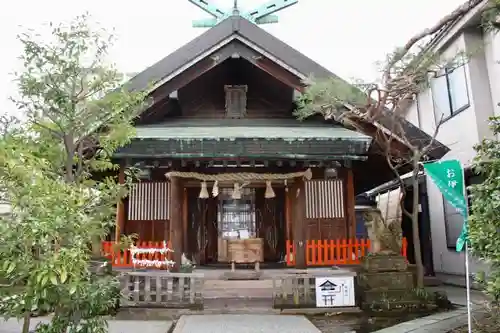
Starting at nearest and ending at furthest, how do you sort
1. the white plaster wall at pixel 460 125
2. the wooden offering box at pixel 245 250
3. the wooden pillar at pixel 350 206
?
the wooden pillar at pixel 350 206, the wooden offering box at pixel 245 250, the white plaster wall at pixel 460 125

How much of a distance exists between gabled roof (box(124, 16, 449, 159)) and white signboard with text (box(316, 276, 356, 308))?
4339mm

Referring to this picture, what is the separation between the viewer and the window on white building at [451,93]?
11477mm

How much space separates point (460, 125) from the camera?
12.0 m

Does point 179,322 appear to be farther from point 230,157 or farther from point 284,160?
point 284,160

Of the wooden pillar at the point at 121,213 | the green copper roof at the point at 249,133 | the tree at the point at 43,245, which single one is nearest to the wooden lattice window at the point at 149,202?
the wooden pillar at the point at 121,213

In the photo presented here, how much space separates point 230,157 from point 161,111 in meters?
3.02

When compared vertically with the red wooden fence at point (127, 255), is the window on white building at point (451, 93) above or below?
above

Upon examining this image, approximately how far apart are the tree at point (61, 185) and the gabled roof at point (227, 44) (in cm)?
382

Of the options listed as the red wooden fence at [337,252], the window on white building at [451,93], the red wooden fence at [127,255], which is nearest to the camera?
the red wooden fence at [127,255]

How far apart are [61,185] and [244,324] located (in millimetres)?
4125

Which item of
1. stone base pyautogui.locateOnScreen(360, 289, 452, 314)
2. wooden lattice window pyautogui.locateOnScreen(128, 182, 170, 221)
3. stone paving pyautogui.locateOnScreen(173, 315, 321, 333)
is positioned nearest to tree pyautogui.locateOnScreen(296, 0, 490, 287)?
stone base pyautogui.locateOnScreen(360, 289, 452, 314)

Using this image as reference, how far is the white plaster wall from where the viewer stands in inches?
428

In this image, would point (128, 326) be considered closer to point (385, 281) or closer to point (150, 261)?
point (150, 261)

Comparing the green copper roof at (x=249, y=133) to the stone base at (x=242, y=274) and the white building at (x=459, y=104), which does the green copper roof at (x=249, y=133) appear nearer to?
the white building at (x=459, y=104)
